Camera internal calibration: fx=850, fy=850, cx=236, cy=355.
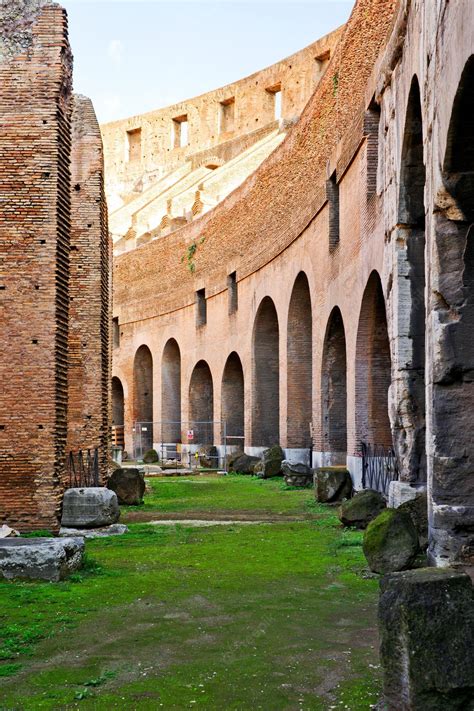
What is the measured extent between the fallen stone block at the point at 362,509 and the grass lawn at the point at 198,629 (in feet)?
2.09

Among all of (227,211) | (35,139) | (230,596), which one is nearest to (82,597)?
(230,596)

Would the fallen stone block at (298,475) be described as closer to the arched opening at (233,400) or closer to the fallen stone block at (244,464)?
the fallen stone block at (244,464)

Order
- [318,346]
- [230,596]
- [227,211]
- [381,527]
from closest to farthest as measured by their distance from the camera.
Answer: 1. [230,596]
2. [381,527]
3. [318,346]
4. [227,211]

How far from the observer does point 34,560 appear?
21.3 feet

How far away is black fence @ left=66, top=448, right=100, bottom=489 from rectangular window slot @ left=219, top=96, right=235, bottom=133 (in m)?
35.4

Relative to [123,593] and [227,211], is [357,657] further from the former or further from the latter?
[227,211]

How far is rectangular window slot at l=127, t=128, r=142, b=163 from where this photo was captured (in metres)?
51.4

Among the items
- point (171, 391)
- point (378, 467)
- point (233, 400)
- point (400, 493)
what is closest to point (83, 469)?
point (378, 467)

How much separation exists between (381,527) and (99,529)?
12.9 ft

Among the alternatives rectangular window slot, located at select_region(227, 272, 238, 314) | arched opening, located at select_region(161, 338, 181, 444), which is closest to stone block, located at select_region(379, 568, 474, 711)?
rectangular window slot, located at select_region(227, 272, 238, 314)

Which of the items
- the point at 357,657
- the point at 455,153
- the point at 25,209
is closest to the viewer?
the point at 357,657

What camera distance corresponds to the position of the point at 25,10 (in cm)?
933

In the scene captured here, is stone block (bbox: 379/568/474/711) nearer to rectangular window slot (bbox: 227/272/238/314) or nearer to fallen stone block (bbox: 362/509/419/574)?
fallen stone block (bbox: 362/509/419/574)

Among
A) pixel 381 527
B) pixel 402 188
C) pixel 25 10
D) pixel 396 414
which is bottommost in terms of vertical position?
pixel 381 527
